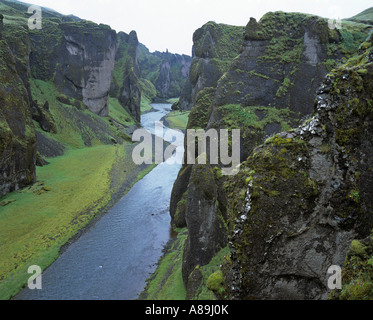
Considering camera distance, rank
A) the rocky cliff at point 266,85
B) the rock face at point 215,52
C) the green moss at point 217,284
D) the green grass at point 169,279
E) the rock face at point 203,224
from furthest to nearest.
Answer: the rock face at point 215,52 → the rocky cliff at point 266,85 → the green grass at point 169,279 → the rock face at point 203,224 → the green moss at point 217,284

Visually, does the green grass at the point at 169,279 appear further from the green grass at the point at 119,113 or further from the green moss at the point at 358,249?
the green grass at the point at 119,113

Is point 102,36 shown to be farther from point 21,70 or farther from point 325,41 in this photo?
point 325,41

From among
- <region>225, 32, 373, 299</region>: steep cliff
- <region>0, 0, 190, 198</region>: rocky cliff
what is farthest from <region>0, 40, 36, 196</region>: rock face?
<region>225, 32, 373, 299</region>: steep cliff

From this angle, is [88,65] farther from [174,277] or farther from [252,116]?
[174,277]

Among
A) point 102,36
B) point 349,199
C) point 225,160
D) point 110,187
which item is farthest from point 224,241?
point 102,36

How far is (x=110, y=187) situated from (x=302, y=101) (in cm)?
3558

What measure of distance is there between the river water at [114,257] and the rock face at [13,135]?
1543 cm

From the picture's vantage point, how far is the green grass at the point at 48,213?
26641mm

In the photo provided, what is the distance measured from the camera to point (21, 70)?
2188 inches

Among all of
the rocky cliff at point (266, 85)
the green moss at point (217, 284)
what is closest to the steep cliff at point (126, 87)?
the rocky cliff at point (266, 85)

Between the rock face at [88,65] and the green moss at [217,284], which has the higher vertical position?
the rock face at [88,65]

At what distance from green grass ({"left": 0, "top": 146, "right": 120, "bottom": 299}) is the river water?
1.85 meters

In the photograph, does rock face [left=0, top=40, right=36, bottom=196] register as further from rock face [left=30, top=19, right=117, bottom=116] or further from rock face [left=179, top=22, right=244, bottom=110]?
rock face [left=30, top=19, right=117, bottom=116]

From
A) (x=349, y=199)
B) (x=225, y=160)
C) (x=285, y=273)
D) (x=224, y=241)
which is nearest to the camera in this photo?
(x=349, y=199)
